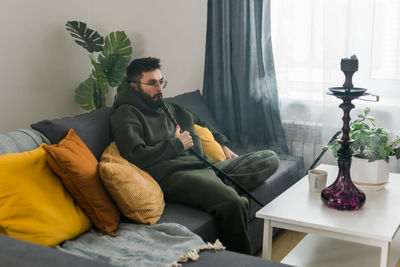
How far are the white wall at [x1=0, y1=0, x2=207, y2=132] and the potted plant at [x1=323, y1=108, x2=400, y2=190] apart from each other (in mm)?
1599

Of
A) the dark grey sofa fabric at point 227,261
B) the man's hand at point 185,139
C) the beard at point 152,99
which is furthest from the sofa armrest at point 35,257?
the beard at point 152,99

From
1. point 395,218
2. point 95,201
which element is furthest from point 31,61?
point 395,218

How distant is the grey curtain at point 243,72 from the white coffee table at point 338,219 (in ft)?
3.52

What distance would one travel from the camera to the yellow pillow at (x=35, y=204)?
5.90ft

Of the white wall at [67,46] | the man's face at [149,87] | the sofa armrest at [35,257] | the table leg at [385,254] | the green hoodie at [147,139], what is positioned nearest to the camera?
the sofa armrest at [35,257]

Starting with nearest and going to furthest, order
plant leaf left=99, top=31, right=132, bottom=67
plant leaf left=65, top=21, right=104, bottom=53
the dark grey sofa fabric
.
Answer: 1. the dark grey sofa fabric
2. plant leaf left=65, top=21, right=104, bottom=53
3. plant leaf left=99, top=31, right=132, bottom=67

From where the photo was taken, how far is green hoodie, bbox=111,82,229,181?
2418 mm

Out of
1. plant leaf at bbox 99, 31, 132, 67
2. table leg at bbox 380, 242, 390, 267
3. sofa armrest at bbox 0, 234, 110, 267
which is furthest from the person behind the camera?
plant leaf at bbox 99, 31, 132, 67

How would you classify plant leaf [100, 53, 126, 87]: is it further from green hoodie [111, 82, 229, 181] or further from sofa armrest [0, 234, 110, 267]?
sofa armrest [0, 234, 110, 267]

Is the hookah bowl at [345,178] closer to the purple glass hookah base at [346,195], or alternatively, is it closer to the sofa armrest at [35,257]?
the purple glass hookah base at [346,195]

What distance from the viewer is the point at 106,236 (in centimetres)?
198

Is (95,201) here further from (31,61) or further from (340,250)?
(31,61)

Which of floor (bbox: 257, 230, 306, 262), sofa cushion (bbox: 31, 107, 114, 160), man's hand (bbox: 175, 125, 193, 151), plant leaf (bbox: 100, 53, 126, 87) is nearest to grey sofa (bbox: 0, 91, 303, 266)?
sofa cushion (bbox: 31, 107, 114, 160)

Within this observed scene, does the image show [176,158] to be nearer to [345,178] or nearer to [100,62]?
[345,178]
